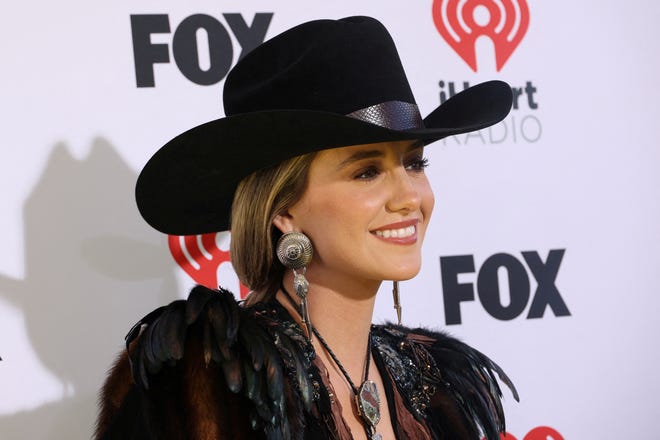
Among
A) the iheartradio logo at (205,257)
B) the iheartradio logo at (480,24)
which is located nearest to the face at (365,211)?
the iheartradio logo at (205,257)

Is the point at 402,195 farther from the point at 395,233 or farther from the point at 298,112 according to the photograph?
the point at 298,112

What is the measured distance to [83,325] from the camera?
1.97m

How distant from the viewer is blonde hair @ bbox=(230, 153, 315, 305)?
1592 millimetres

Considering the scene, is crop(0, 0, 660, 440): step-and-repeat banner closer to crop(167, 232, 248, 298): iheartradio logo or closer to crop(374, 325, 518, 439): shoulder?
crop(167, 232, 248, 298): iheartradio logo

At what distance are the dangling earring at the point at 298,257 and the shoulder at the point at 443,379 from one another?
25 centimetres

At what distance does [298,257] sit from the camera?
5.24 ft

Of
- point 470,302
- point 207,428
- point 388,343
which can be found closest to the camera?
point 207,428

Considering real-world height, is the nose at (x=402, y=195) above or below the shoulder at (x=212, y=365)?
above

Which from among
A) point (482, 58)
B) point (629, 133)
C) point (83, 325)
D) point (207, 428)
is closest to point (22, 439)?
point (83, 325)

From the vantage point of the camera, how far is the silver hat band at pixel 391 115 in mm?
1547

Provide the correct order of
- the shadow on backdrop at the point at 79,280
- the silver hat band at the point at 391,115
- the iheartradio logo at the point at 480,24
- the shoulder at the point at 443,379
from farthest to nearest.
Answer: the iheartradio logo at the point at 480,24
the shadow on backdrop at the point at 79,280
the shoulder at the point at 443,379
the silver hat band at the point at 391,115

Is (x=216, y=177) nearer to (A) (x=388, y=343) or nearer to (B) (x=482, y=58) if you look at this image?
(A) (x=388, y=343)

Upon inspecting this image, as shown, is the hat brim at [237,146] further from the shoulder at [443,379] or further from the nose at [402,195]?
the shoulder at [443,379]

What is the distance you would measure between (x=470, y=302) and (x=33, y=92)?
1.15m
